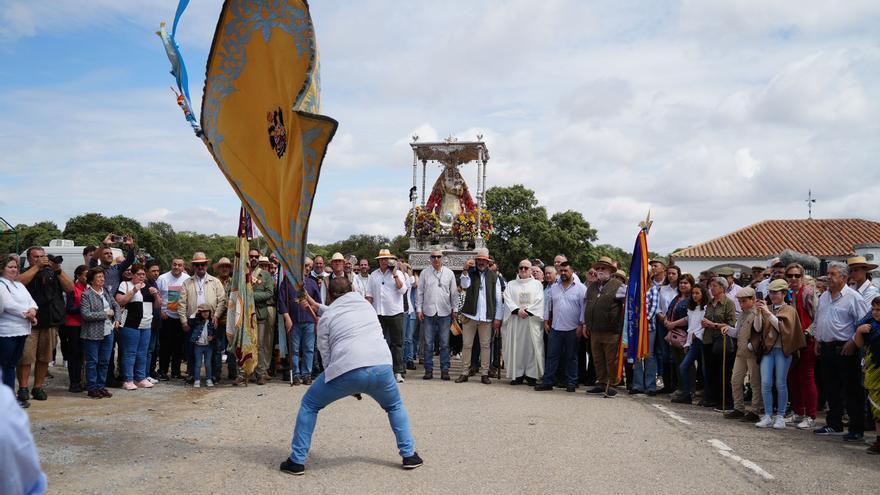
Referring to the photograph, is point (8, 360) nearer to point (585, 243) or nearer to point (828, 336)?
point (828, 336)

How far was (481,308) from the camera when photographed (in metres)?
12.2

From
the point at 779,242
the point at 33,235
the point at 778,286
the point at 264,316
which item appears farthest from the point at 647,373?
the point at 33,235

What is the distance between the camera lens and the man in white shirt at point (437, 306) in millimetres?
12273

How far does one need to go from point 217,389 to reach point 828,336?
8.39 metres

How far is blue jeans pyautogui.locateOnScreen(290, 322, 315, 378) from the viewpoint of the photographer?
450 inches

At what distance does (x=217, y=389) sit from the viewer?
10672 mm

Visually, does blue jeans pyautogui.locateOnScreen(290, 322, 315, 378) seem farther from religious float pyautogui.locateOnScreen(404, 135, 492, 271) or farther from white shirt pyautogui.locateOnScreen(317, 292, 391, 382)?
religious float pyautogui.locateOnScreen(404, 135, 492, 271)

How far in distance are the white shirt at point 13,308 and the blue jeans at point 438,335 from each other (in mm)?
6312

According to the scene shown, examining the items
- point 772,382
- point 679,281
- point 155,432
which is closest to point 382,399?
point 155,432

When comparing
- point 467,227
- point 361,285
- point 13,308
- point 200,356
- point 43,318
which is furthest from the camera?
point 467,227

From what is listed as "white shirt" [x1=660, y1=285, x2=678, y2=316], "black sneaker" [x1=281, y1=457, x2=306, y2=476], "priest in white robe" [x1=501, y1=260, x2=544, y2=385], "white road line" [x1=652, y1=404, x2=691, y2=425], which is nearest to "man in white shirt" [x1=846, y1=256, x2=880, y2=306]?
"white road line" [x1=652, y1=404, x2=691, y2=425]

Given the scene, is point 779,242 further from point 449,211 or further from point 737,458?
point 737,458

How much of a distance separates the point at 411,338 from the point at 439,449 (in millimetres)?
7328

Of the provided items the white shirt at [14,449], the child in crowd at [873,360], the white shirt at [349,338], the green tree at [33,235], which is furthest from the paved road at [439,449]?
the green tree at [33,235]
